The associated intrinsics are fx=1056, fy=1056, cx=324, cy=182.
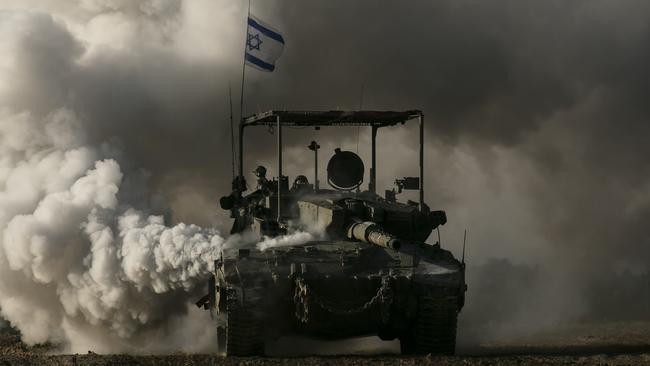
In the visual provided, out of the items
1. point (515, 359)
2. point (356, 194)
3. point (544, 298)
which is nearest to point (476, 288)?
point (544, 298)

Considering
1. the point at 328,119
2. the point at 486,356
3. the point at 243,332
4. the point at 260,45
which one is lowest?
the point at 486,356

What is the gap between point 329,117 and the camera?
23.2 meters

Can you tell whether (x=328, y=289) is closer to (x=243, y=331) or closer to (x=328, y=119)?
(x=243, y=331)

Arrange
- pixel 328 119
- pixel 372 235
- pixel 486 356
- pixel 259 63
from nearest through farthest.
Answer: pixel 486 356
pixel 372 235
pixel 328 119
pixel 259 63

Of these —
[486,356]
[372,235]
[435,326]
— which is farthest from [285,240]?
[486,356]

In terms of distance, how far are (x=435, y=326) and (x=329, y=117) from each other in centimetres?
584

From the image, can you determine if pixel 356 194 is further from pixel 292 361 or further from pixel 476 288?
pixel 476 288

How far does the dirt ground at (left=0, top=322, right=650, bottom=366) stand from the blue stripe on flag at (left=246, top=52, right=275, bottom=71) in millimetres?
7958

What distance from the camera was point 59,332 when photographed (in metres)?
26.9

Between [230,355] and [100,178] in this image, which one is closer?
[230,355]

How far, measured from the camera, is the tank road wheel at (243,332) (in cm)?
1895

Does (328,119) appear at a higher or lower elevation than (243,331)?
higher

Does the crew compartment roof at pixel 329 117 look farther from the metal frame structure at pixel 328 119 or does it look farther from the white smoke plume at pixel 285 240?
the white smoke plume at pixel 285 240

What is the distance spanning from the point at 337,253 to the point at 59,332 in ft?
33.6
